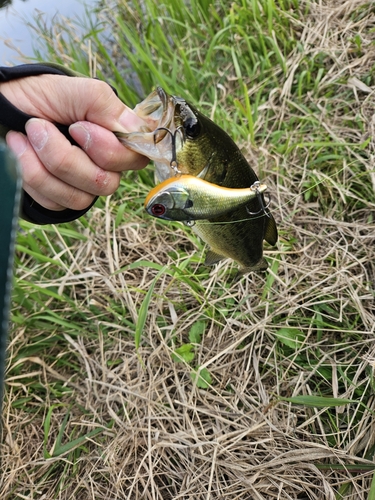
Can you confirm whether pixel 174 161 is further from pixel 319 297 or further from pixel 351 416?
pixel 351 416

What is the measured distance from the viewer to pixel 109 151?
1.28m

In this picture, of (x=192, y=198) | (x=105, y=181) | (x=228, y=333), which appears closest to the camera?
(x=192, y=198)

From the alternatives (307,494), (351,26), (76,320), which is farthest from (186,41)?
(307,494)

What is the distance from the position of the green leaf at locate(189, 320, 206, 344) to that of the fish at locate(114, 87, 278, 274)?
660 mm

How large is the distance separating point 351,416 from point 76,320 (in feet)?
4.10

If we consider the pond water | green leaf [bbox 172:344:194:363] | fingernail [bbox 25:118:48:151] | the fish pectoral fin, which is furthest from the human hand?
the pond water

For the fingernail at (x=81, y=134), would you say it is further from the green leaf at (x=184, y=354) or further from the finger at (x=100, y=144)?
the green leaf at (x=184, y=354)

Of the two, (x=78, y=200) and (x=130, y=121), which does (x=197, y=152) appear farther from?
(x=78, y=200)

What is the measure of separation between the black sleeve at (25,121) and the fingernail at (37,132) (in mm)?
35

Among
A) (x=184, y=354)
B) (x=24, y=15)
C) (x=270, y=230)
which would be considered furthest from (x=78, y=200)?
(x=24, y=15)

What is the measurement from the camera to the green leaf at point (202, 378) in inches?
69.5

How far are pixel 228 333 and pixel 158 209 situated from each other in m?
0.90

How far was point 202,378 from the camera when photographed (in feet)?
5.79

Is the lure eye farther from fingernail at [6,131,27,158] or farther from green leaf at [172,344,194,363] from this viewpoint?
green leaf at [172,344,194,363]
